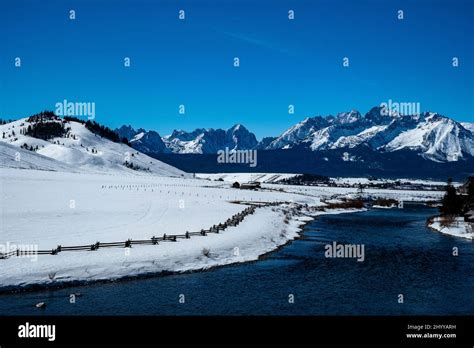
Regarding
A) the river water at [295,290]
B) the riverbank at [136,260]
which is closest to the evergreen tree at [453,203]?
the river water at [295,290]

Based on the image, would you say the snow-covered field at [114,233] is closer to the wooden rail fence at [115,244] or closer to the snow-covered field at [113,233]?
the snow-covered field at [113,233]

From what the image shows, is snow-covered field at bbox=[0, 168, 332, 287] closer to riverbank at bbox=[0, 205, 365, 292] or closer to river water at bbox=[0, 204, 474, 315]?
riverbank at bbox=[0, 205, 365, 292]

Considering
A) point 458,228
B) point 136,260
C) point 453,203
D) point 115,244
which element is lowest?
point 458,228

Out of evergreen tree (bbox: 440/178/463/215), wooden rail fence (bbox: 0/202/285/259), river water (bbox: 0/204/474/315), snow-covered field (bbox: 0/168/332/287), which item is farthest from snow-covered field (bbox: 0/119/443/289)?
evergreen tree (bbox: 440/178/463/215)

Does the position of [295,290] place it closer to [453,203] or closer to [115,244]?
[115,244]

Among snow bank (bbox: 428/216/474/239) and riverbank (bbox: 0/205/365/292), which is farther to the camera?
snow bank (bbox: 428/216/474/239)

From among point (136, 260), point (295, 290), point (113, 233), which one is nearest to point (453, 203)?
point (295, 290)
